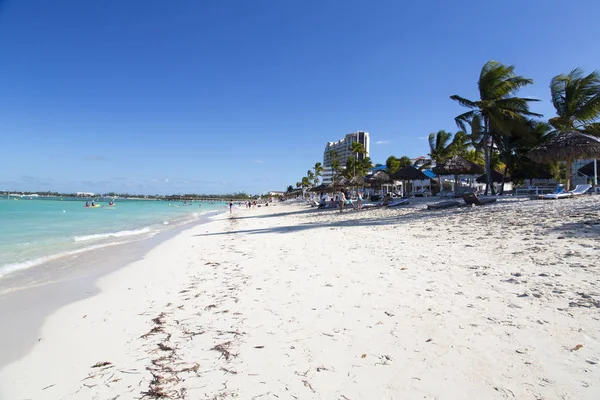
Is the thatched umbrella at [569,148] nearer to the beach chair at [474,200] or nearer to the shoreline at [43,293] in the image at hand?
the beach chair at [474,200]

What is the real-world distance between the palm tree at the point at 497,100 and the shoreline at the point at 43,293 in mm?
19619

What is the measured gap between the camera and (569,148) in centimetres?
1375

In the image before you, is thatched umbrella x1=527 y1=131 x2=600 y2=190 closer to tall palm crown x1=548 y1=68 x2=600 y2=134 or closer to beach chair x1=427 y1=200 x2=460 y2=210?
tall palm crown x1=548 y1=68 x2=600 y2=134

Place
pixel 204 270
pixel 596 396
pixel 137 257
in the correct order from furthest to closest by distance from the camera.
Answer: pixel 137 257
pixel 204 270
pixel 596 396

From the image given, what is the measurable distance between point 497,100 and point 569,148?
5.93 m

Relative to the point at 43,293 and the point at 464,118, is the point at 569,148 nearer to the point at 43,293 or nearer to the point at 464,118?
the point at 464,118

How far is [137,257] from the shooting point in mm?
9031

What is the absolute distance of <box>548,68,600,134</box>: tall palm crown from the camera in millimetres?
16875

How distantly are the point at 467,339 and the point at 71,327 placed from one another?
4655mm

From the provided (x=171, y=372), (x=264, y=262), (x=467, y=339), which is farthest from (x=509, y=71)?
(x=171, y=372)

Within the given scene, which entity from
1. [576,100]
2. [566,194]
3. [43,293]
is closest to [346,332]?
[43,293]

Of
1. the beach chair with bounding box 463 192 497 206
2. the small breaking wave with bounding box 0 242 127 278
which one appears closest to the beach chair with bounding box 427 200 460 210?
the beach chair with bounding box 463 192 497 206

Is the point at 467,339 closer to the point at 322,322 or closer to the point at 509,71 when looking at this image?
the point at 322,322

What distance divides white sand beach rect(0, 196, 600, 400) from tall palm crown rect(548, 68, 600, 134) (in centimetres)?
1586
